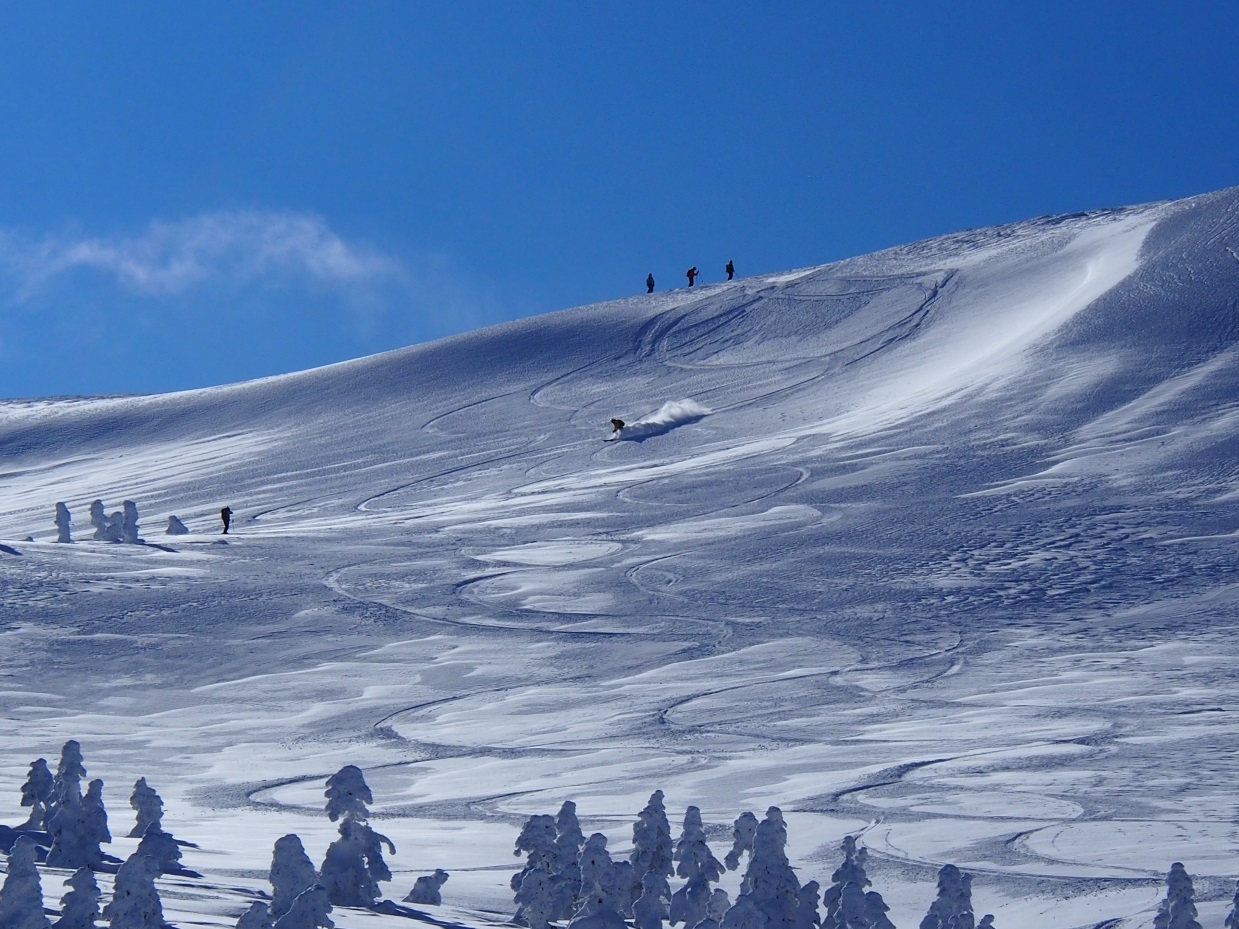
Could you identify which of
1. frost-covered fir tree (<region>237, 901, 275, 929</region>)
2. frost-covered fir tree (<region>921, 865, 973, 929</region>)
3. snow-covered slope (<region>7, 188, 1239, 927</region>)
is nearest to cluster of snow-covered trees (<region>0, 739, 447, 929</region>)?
frost-covered fir tree (<region>237, 901, 275, 929</region>)

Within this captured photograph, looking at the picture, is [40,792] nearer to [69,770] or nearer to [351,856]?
[69,770]

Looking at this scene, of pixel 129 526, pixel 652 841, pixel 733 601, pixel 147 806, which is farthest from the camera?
pixel 129 526

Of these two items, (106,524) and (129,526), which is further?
(106,524)

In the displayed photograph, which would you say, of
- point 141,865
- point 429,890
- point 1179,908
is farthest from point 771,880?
point 141,865

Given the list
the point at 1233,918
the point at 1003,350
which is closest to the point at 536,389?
the point at 1003,350

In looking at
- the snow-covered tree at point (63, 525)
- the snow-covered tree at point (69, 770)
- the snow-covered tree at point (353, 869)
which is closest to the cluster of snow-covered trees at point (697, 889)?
the snow-covered tree at point (353, 869)

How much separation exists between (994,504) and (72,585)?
Answer: 12.2 m

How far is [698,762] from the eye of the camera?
12523 mm

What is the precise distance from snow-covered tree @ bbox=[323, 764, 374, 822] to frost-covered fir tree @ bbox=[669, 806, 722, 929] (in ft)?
4.80

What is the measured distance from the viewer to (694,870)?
279 inches

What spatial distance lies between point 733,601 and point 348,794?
12.1 m

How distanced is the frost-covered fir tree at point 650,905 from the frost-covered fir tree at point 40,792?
10.8 feet

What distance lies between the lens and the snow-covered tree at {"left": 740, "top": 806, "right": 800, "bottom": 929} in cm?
646

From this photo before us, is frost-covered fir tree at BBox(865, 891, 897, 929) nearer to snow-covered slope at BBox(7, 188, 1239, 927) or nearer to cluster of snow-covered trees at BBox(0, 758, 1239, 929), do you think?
cluster of snow-covered trees at BBox(0, 758, 1239, 929)
